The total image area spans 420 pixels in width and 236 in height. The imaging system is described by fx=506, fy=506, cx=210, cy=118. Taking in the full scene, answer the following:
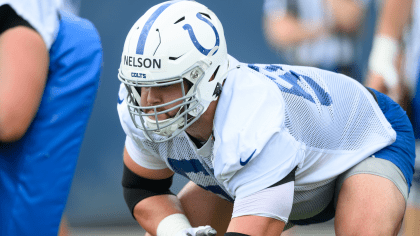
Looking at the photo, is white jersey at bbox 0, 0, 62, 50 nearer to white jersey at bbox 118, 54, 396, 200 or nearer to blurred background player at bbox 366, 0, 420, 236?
white jersey at bbox 118, 54, 396, 200

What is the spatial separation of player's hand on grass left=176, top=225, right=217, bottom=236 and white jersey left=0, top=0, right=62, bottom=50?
809mm

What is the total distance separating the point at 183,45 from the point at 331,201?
80 centimetres

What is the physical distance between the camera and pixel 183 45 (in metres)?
1.42

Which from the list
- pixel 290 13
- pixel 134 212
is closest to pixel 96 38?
pixel 134 212

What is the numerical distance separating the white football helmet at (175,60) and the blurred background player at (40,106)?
1.40 feet

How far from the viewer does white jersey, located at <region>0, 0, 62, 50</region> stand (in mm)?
1723

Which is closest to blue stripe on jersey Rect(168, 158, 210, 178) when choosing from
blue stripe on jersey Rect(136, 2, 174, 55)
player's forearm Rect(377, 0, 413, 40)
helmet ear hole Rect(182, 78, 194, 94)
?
helmet ear hole Rect(182, 78, 194, 94)

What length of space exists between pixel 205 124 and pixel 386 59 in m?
1.44

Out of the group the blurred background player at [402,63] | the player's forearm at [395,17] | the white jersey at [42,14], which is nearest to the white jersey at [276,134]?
the white jersey at [42,14]

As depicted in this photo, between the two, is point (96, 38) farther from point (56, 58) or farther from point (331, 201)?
point (331, 201)

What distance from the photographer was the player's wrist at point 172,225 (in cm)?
174

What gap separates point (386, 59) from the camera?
2.58 metres

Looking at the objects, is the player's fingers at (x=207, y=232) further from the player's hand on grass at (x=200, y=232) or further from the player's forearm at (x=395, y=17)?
the player's forearm at (x=395, y=17)

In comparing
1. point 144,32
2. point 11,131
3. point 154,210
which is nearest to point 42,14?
point 11,131
